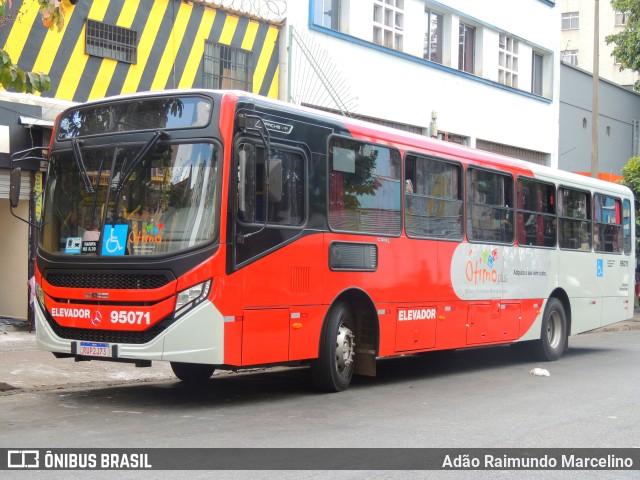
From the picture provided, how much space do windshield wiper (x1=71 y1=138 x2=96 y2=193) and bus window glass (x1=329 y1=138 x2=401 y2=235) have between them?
9.01ft

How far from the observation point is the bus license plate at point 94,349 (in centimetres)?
898

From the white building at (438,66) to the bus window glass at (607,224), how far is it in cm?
568

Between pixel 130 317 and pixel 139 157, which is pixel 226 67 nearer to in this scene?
pixel 139 157

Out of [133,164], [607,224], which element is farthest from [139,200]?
[607,224]

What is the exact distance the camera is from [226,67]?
17422 mm

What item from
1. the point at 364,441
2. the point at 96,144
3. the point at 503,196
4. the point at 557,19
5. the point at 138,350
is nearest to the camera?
the point at 364,441

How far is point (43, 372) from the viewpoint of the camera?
11648mm

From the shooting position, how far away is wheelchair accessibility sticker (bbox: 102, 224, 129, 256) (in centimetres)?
908

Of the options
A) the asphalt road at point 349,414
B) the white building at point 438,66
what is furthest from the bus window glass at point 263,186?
the white building at point 438,66

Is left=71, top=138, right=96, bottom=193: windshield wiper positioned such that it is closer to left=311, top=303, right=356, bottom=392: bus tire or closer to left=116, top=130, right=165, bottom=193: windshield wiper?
left=116, top=130, right=165, bottom=193: windshield wiper

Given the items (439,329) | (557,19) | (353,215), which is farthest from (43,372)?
(557,19)

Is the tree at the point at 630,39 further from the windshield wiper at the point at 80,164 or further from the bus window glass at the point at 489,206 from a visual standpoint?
the windshield wiper at the point at 80,164

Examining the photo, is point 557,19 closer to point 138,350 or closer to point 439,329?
point 439,329

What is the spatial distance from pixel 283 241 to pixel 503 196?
17.7 ft
